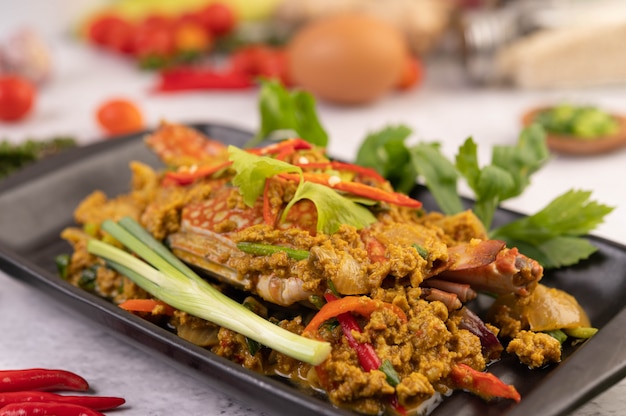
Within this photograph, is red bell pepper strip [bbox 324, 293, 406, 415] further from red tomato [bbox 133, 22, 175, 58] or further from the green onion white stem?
red tomato [bbox 133, 22, 175, 58]

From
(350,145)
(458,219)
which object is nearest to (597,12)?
(350,145)

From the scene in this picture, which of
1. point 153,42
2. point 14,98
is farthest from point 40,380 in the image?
point 153,42

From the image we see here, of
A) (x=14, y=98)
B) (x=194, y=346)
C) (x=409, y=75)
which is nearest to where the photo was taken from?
(x=194, y=346)

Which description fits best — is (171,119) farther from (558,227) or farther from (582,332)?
(582,332)

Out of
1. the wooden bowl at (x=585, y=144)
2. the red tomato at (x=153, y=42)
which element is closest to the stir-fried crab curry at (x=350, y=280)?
the wooden bowl at (x=585, y=144)

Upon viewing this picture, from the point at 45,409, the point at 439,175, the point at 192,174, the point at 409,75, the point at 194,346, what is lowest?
the point at 45,409
